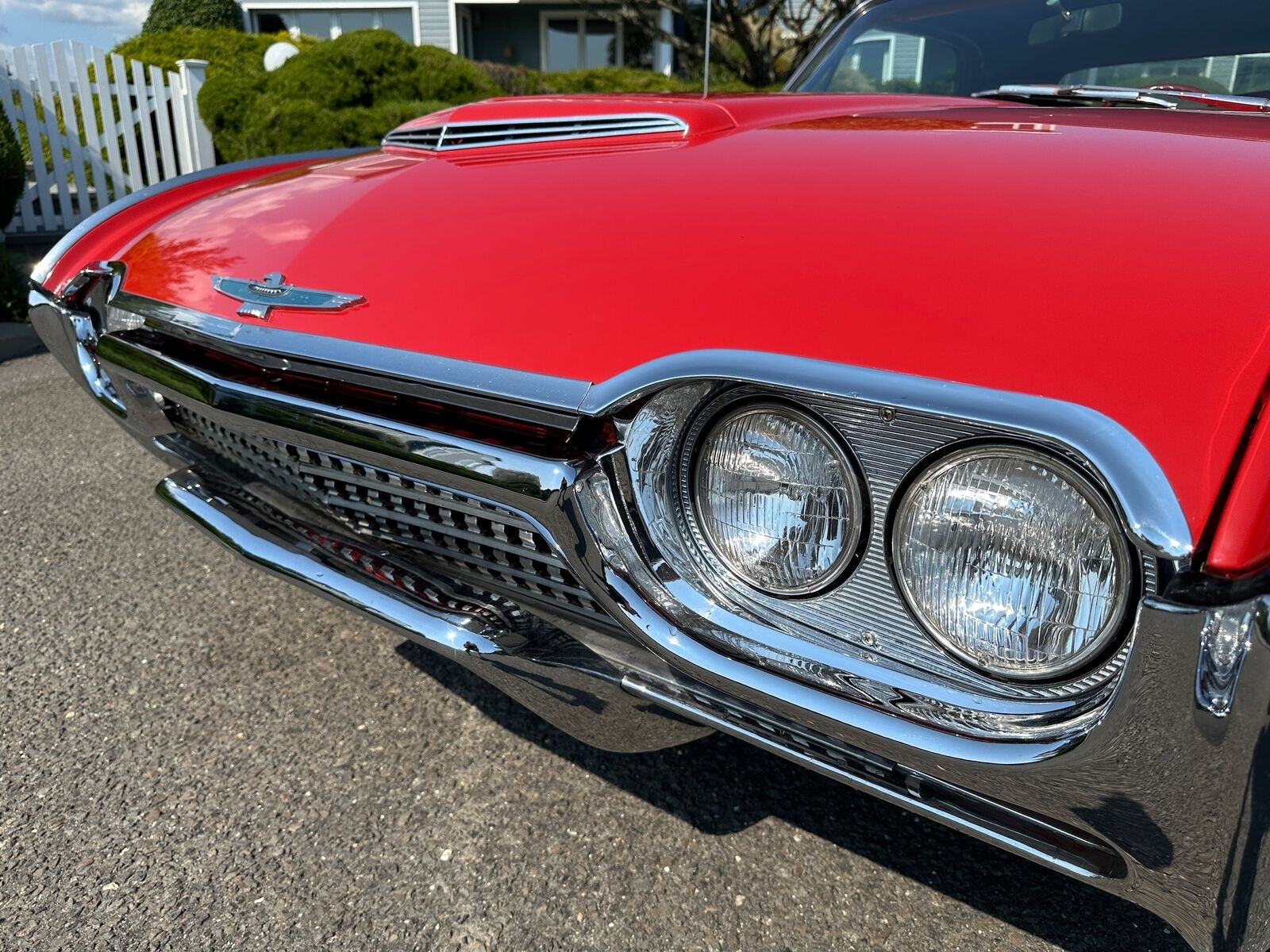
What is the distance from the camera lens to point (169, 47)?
13.9 meters

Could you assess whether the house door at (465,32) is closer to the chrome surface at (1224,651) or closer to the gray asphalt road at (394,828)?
the gray asphalt road at (394,828)

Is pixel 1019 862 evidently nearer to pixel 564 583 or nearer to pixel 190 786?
pixel 564 583

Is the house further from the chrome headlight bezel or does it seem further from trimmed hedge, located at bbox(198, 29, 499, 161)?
the chrome headlight bezel

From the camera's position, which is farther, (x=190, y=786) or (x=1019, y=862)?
(x=190, y=786)

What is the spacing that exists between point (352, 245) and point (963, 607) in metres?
1.11

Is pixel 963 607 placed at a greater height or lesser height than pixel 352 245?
lesser

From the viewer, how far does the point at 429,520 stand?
4.70 ft

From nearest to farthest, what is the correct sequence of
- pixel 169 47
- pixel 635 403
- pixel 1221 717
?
pixel 1221 717, pixel 635 403, pixel 169 47

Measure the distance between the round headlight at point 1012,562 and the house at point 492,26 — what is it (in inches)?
800

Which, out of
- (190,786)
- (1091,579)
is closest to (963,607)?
(1091,579)

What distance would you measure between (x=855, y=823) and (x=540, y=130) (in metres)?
1.39

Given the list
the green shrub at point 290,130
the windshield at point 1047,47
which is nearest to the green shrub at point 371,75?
the green shrub at point 290,130

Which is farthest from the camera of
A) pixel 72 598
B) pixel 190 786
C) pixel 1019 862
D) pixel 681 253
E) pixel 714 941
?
pixel 72 598

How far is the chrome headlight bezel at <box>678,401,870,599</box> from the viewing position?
3.37 ft
